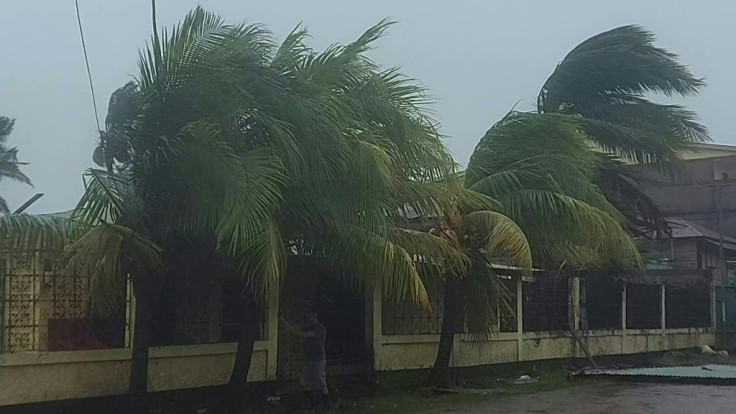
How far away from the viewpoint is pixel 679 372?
19312 mm

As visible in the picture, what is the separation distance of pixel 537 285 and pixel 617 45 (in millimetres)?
6772

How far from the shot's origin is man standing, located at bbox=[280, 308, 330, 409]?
13.3 metres

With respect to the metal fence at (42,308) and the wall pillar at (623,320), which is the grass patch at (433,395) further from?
the wall pillar at (623,320)

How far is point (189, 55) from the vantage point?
36.0 ft

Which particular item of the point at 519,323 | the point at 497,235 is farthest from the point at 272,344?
the point at 519,323

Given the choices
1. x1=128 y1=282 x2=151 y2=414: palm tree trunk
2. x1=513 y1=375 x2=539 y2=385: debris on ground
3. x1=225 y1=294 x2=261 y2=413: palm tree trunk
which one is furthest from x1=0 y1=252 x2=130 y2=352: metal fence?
x1=513 y1=375 x2=539 y2=385: debris on ground

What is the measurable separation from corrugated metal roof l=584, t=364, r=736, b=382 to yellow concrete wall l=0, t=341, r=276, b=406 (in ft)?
25.5

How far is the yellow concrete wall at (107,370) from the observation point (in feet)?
35.0

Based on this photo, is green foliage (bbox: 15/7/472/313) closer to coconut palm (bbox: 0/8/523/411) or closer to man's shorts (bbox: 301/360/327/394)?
coconut palm (bbox: 0/8/523/411)

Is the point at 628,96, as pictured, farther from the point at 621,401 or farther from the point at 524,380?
the point at 621,401

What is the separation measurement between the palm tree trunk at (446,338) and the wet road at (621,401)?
4.54 ft

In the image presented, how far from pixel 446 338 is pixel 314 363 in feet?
11.8

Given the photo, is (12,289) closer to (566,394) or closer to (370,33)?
(370,33)

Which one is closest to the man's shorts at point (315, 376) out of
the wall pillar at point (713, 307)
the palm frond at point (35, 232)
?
the palm frond at point (35, 232)
